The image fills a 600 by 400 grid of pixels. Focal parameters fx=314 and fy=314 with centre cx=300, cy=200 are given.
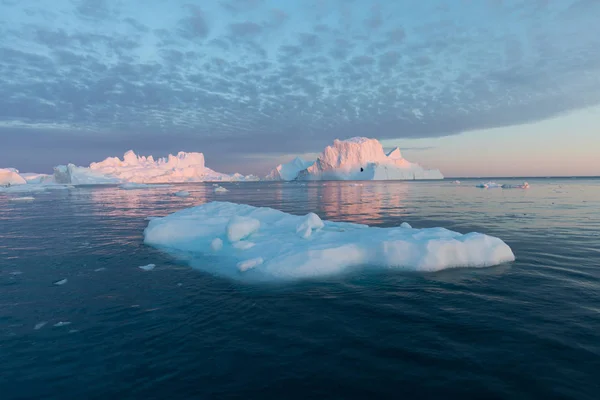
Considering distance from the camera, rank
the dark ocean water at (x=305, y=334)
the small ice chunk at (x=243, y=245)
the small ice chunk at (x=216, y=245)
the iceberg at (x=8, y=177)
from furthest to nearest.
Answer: the iceberg at (x=8, y=177)
the small ice chunk at (x=216, y=245)
the small ice chunk at (x=243, y=245)
the dark ocean water at (x=305, y=334)

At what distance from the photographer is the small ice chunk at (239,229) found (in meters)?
11.6

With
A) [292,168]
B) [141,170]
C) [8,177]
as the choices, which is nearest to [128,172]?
[141,170]

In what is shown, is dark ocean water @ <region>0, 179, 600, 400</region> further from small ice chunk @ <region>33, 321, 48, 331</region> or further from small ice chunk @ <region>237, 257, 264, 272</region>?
small ice chunk @ <region>237, 257, 264, 272</region>

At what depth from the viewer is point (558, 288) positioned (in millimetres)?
7574

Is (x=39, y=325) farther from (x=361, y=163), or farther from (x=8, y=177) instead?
(x=361, y=163)

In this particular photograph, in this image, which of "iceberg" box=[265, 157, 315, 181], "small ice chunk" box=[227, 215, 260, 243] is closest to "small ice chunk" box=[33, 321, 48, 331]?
"small ice chunk" box=[227, 215, 260, 243]

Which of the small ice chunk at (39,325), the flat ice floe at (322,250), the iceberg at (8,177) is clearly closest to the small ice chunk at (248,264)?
the flat ice floe at (322,250)

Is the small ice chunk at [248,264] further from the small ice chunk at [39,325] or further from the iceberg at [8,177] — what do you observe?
the iceberg at [8,177]

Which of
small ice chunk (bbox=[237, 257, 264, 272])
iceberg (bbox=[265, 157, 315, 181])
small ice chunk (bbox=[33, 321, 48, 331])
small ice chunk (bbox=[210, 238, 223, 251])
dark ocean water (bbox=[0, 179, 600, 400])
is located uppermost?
iceberg (bbox=[265, 157, 315, 181])

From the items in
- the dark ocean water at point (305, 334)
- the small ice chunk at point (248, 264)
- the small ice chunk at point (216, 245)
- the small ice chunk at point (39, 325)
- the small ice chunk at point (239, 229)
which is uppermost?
the small ice chunk at point (239, 229)

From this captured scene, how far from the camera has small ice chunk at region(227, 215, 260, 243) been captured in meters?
11.6

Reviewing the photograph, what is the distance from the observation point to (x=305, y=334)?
571 cm

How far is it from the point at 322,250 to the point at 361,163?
459ft

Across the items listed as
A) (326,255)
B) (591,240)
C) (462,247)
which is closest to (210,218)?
(326,255)
